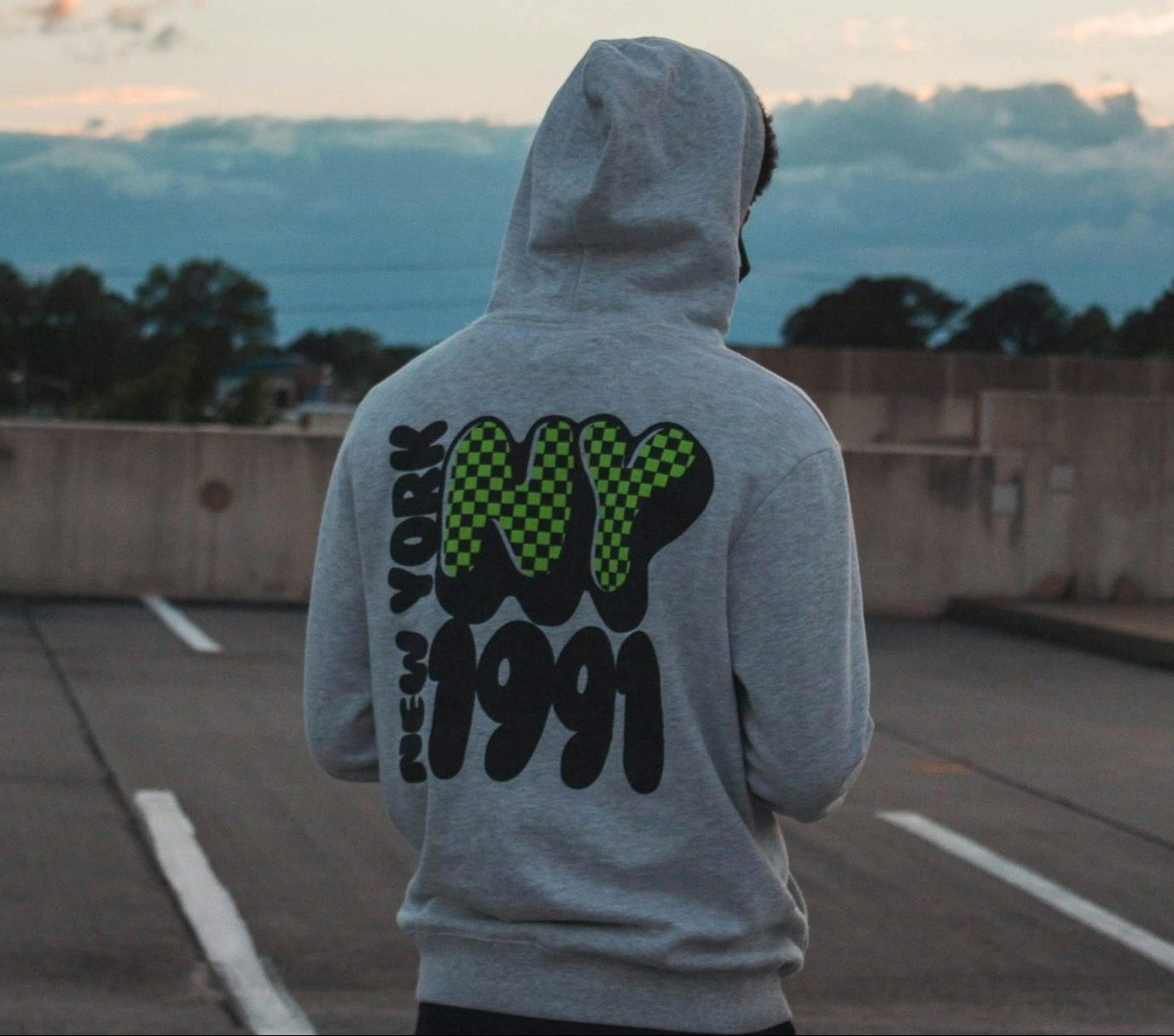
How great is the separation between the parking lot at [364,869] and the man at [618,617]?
10.2 ft

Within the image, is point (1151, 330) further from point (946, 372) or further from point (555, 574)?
point (555, 574)

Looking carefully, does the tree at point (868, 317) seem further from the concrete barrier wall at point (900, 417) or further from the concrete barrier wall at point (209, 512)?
the concrete barrier wall at point (209, 512)

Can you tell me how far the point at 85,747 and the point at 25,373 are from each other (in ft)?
353

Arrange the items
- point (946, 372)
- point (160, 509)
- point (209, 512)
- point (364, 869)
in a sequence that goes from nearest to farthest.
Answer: point (364, 869)
point (160, 509)
point (209, 512)
point (946, 372)

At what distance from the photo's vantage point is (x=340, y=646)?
2.36 metres

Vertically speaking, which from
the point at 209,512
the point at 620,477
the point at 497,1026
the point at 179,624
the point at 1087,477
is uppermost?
the point at 620,477

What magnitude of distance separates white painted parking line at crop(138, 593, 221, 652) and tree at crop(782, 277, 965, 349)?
191ft

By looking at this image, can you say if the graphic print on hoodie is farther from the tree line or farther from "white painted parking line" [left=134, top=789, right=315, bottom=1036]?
the tree line

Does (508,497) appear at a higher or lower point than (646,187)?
lower

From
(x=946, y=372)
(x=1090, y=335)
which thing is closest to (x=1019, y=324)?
(x=1090, y=335)

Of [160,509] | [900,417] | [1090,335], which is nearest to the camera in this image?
[160,509]

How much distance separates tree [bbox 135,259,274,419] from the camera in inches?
4751

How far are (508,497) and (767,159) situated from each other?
2.01 feet

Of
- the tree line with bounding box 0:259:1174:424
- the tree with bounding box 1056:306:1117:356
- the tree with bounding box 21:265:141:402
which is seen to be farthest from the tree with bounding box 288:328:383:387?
the tree with bounding box 1056:306:1117:356
